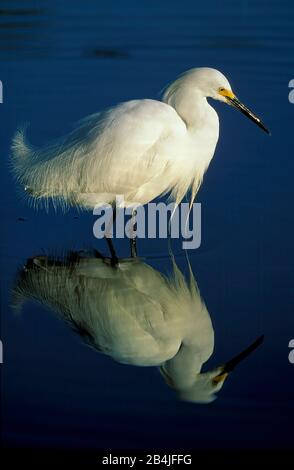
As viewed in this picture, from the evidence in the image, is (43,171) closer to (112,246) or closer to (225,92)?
(112,246)

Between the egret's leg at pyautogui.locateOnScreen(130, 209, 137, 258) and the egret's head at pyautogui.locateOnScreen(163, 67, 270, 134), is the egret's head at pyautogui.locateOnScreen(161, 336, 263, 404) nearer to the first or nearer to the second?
the egret's leg at pyautogui.locateOnScreen(130, 209, 137, 258)

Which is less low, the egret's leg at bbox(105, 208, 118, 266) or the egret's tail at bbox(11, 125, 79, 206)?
the egret's tail at bbox(11, 125, 79, 206)

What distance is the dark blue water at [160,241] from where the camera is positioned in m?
3.22

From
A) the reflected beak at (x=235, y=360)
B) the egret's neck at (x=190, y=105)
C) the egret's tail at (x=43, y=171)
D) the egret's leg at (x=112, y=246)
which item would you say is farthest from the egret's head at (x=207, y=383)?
the egret's tail at (x=43, y=171)

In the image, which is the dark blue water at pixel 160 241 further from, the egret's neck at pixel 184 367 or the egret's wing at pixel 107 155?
the egret's wing at pixel 107 155

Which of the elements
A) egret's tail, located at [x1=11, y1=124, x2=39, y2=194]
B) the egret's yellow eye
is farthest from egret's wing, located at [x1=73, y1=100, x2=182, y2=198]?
egret's tail, located at [x1=11, y1=124, x2=39, y2=194]

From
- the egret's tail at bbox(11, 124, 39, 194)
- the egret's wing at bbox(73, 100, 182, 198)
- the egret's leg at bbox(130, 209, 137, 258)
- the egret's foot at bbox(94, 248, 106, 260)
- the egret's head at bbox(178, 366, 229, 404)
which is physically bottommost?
the egret's head at bbox(178, 366, 229, 404)

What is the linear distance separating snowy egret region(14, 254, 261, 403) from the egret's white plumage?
1.40 feet

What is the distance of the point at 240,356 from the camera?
3.62 m

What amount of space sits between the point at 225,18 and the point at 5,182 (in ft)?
11.8

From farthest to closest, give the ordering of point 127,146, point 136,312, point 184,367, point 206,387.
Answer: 1. point 127,146
2. point 136,312
3. point 184,367
4. point 206,387

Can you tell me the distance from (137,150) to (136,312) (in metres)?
0.94

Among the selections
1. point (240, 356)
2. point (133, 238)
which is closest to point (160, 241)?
point (133, 238)

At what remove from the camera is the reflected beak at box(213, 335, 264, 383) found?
3482 millimetres
